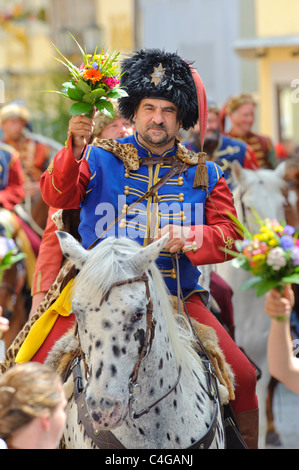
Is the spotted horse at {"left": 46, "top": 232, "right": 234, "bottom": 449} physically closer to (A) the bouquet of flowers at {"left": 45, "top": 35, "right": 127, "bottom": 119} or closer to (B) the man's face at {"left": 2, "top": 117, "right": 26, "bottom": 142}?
(A) the bouquet of flowers at {"left": 45, "top": 35, "right": 127, "bottom": 119}

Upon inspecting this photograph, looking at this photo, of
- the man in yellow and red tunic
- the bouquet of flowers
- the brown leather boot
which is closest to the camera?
the bouquet of flowers

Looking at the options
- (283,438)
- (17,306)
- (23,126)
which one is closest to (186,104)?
(283,438)

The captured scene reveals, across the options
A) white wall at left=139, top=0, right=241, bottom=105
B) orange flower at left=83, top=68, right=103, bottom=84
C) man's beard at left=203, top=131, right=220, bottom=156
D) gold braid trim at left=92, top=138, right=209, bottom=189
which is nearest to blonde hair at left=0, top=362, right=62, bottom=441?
orange flower at left=83, top=68, right=103, bottom=84

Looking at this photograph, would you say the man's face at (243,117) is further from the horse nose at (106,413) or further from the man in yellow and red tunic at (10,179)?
the horse nose at (106,413)

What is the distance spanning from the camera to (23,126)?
10.9m

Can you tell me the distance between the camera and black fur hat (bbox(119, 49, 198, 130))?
4.57 metres

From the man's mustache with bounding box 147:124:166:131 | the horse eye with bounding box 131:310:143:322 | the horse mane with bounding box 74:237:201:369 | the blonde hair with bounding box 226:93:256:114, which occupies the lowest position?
the horse eye with bounding box 131:310:143:322

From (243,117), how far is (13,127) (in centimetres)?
294

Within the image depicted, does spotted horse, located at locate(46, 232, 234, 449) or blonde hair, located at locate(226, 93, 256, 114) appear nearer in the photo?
spotted horse, located at locate(46, 232, 234, 449)

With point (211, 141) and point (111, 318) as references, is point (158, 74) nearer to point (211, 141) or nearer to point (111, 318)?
point (111, 318)

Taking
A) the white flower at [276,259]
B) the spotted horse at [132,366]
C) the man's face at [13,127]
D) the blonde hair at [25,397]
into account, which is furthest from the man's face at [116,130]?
the man's face at [13,127]

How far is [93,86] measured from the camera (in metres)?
4.18

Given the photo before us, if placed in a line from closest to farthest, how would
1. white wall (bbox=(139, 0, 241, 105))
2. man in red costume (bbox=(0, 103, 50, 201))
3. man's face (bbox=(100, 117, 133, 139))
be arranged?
man's face (bbox=(100, 117, 133, 139)), man in red costume (bbox=(0, 103, 50, 201)), white wall (bbox=(139, 0, 241, 105))

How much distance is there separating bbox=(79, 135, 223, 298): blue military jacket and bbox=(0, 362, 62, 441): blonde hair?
51.0 inches
